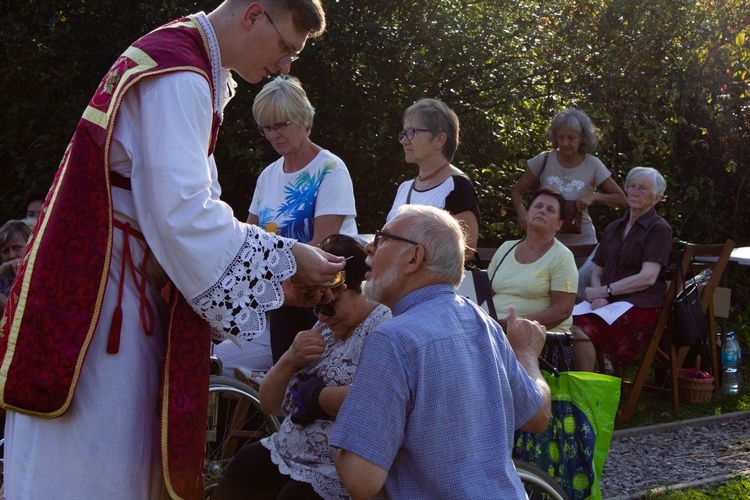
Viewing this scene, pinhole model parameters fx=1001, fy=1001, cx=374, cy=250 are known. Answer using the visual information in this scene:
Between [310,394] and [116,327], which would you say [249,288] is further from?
[310,394]

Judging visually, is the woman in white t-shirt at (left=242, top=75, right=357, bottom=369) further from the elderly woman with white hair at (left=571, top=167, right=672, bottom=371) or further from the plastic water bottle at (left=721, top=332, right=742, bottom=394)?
the plastic water bottle at (left=721, top=332, right=742, bottom=394)

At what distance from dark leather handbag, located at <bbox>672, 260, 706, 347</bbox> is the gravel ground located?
54 centimetres

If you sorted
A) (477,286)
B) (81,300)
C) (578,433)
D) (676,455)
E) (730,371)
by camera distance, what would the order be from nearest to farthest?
(81,300) < (578,433) < (477,286) < (676,455) < (730,371)

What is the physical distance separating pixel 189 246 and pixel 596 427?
192 centimetres

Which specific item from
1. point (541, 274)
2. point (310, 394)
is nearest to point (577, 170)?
point (541, 274)

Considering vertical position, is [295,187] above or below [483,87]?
below

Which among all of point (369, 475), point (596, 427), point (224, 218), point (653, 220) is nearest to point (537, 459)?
point (596, 427)

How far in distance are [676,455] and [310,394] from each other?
3157mm

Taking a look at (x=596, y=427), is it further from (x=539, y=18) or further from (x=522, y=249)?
(x=539, y=18)

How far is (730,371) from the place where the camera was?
7.36m

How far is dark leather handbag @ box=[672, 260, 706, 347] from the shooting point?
6.49 metres

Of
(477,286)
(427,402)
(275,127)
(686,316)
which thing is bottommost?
(686,316)

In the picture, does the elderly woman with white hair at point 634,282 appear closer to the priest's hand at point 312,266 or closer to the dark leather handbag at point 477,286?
the dark leather handbag at point 477,286

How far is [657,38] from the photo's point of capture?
30.1 feet
